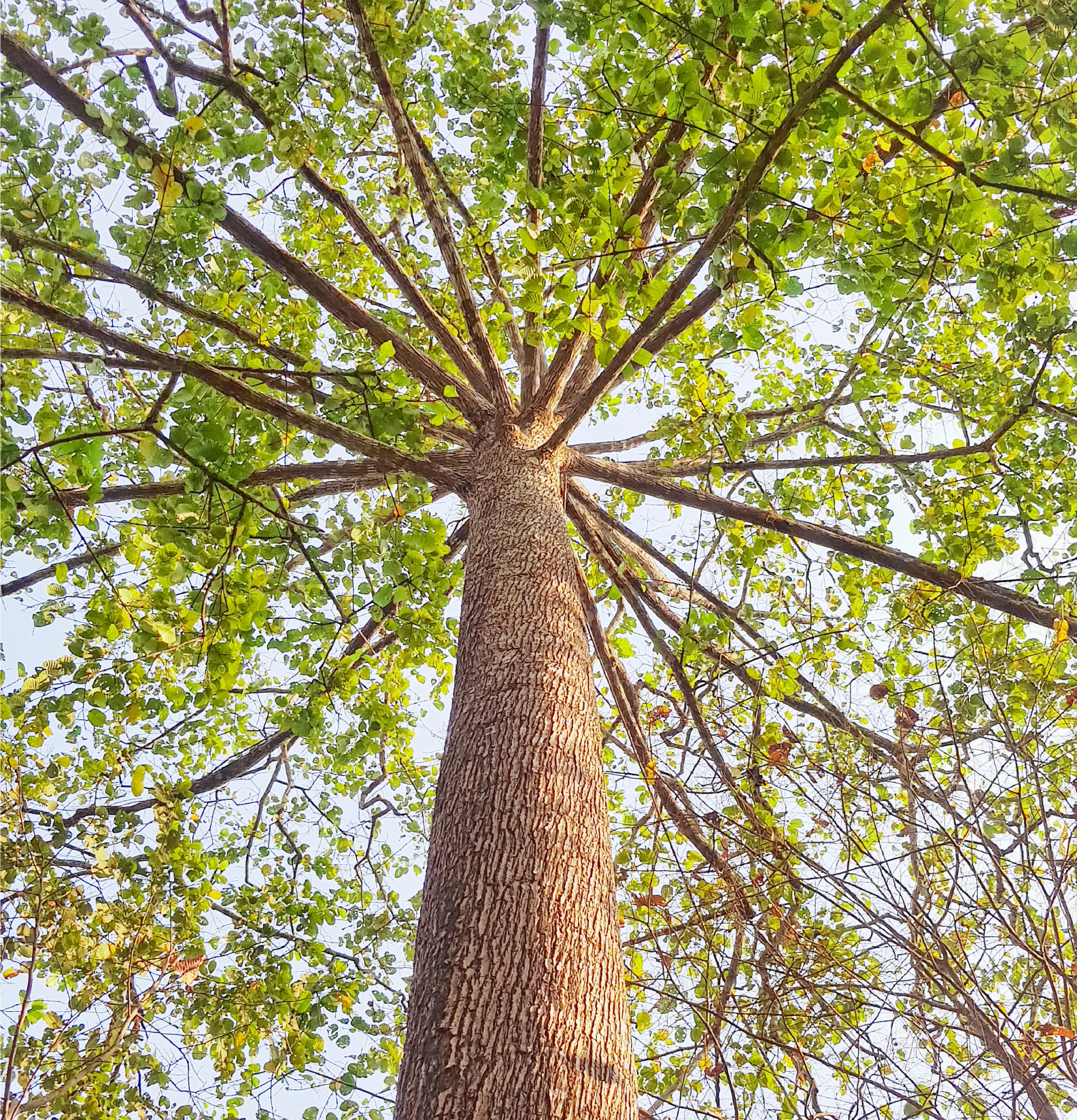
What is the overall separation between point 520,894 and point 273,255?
10.5 feet

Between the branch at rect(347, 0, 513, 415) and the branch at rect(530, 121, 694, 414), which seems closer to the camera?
the branch at rect(347, 0, 513, 415)

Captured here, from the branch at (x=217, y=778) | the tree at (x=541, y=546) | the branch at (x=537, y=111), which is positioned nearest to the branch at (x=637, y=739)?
the tree at (x=541, y=546)

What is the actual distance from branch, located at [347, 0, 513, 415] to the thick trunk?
1.58 meters

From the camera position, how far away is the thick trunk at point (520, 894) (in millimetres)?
1587

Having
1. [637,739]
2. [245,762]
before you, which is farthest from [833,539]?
[245,762]

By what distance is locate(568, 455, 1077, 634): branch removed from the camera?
143 inches

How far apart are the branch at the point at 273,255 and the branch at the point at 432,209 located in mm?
182

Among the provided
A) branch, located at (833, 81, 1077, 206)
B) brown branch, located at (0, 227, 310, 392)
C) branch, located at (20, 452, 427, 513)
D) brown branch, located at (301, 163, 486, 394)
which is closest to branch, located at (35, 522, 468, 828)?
branch, located at (20, 452, 427, 513)

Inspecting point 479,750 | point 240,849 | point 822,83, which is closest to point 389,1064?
point 240,849

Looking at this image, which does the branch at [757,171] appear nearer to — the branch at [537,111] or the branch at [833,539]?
the branch at [537,111]

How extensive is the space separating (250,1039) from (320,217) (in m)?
5.05

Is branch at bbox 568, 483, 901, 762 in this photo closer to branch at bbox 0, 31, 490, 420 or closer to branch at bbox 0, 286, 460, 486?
branch at bbox 0, 31, 490, 420

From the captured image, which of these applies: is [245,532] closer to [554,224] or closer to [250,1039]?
[554,224]

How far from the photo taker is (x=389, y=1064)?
435 centimetres
